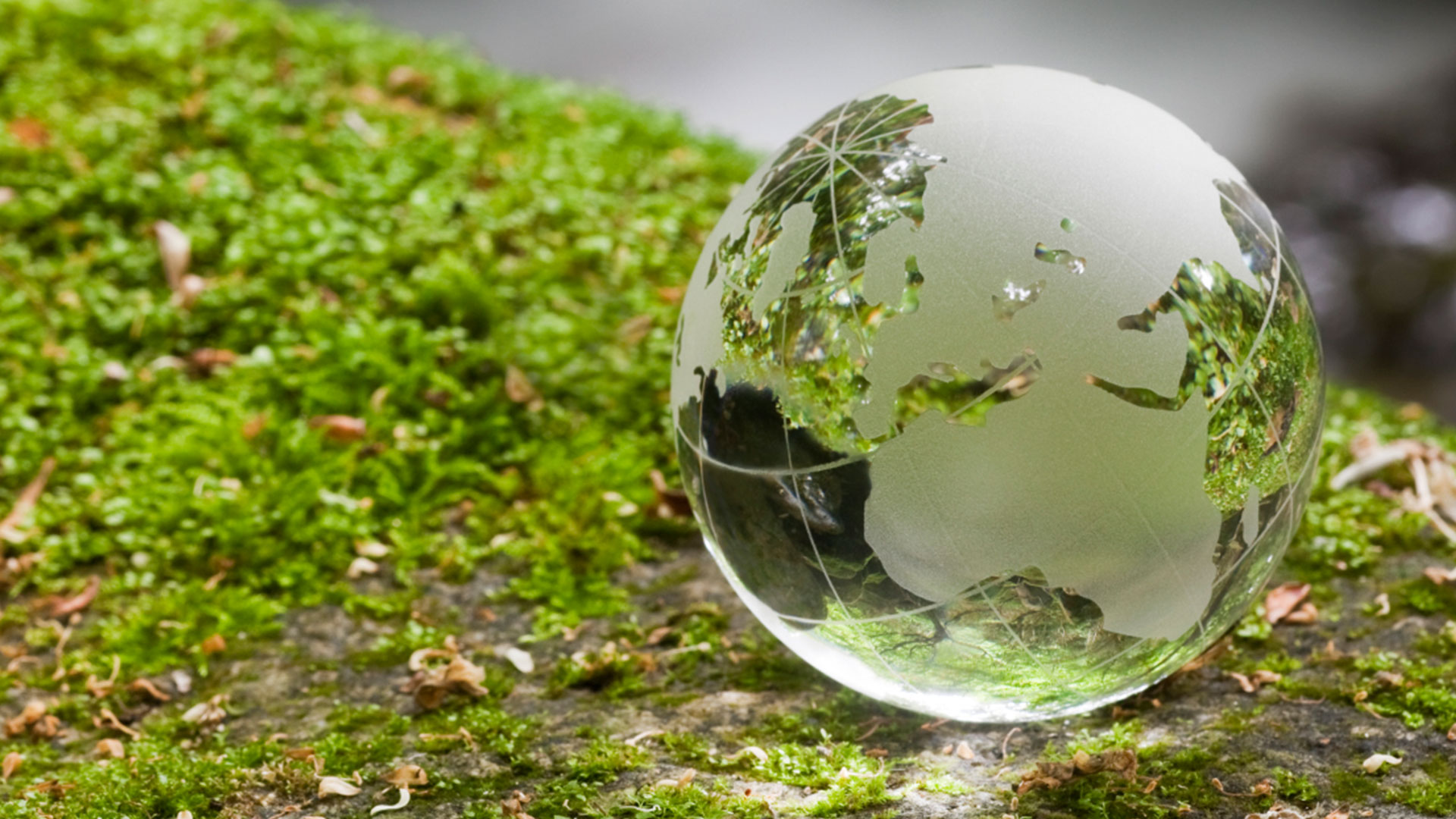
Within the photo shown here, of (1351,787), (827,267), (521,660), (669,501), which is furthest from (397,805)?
(1351,787)

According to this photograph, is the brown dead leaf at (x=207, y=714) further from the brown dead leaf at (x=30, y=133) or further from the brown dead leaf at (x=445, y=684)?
the brown dead leaf at (x=30, y=133)

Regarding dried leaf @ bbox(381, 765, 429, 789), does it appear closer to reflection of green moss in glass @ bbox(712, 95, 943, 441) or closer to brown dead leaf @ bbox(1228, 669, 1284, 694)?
reflection of green moss in glass @ bbox(712, 95, 943, 441)

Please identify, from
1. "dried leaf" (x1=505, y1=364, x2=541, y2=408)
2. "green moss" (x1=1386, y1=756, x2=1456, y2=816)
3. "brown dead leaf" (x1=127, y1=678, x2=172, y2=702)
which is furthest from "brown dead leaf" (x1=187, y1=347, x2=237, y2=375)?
"green moss" (x1=1386, y1=756, x2=1456, y2=816)

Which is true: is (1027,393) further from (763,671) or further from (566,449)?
(566,449)

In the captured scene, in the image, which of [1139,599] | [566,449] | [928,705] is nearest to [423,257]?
[566,449]

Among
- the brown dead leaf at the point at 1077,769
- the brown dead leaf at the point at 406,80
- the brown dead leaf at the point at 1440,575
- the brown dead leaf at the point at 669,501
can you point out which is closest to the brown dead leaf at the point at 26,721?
the brown dead leaf at the point at 669,501
